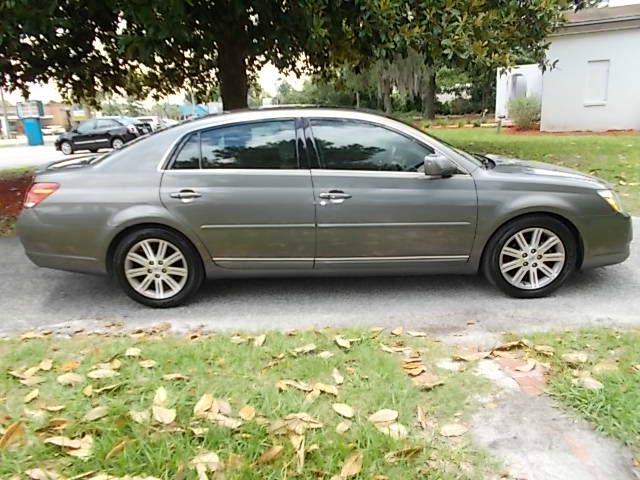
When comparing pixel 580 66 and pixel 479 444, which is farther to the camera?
pixel 580 66

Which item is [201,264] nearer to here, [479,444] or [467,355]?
[467,355]

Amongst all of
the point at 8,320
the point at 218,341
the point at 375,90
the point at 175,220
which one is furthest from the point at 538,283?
the point at 375,90

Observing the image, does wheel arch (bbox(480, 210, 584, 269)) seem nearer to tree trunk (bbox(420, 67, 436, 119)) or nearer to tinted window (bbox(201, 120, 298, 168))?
tinted window (bbox(201, 120, 298, 168))

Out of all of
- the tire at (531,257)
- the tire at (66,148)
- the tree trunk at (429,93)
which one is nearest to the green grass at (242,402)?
the tire at (531,257)

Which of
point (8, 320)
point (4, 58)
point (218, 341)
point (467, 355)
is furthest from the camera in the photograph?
point (4, 58)

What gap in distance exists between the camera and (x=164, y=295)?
14.0 feet

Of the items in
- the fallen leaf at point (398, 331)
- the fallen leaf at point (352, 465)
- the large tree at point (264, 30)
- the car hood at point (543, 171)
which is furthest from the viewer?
the large tree at point (264, 30)

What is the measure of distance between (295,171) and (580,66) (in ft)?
58.2

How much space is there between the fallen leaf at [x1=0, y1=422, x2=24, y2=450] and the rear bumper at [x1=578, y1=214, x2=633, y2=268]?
4042 millimetres

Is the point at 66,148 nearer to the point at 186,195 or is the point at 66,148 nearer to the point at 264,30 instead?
the point at 264,30

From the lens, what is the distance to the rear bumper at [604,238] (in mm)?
4188

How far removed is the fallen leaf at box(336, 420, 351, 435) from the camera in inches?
97.9

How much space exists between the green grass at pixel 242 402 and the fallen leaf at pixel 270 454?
0.08 ft

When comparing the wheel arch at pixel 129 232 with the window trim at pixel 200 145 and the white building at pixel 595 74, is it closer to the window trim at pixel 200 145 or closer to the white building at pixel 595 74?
the window trim at pixel 200 145
